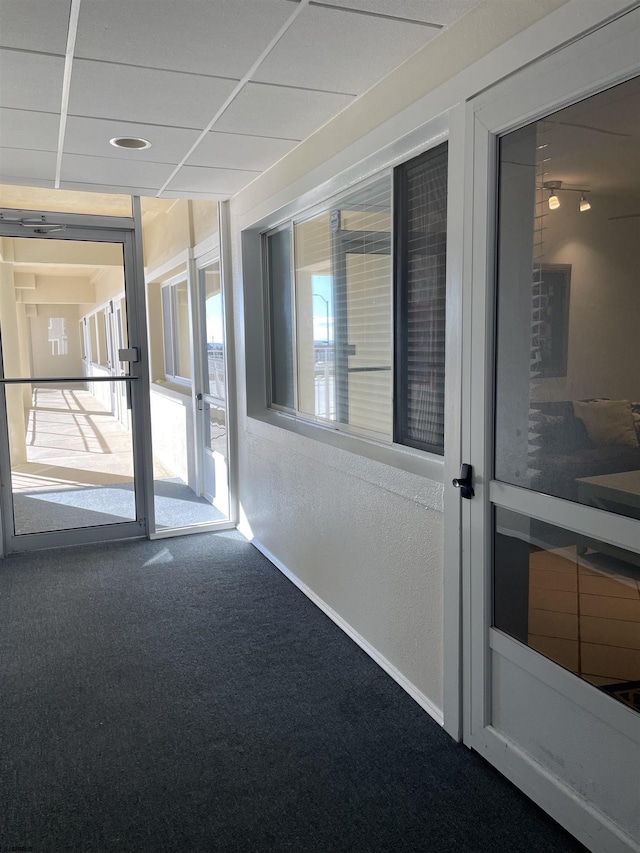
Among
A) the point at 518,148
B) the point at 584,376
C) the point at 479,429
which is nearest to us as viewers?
the point at 584,376

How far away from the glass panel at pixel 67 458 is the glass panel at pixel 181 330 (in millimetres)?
964

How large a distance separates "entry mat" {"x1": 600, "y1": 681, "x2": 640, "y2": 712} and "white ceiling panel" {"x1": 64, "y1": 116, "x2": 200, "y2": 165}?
2873 millimetres

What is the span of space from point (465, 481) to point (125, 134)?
2346 millimetres

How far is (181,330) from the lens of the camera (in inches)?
216

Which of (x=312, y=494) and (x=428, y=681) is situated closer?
(x=428, y=681)

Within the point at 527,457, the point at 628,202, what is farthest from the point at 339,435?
the point at 628,202

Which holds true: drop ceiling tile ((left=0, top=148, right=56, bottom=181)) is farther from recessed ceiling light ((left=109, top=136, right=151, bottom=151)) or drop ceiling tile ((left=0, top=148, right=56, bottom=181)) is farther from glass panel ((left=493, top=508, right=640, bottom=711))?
glass panel ((left=493, top=508, right=640, bottom=711))

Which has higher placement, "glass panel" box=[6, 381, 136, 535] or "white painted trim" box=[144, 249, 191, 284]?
"white painted trim" box=[144, 249, 191, 284]

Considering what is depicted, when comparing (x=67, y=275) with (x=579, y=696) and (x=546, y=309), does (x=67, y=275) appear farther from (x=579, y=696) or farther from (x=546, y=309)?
(x=579, y=696)

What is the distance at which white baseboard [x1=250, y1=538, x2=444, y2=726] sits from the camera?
2.44 meters

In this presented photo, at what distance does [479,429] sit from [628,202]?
0.79 meters

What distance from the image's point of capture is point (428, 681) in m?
2.45

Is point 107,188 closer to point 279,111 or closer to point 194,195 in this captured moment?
point 194,195

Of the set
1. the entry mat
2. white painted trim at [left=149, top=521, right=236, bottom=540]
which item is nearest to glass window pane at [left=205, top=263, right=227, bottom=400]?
white painted trim at [left=149, top=521, right=236, bottom=540]
